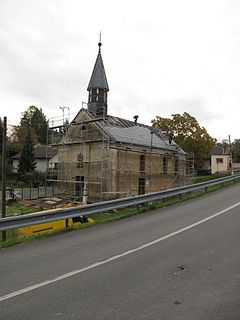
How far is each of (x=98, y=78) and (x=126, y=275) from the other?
3631cm

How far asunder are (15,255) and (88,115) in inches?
1067

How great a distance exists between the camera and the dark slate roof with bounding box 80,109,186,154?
30.5 m

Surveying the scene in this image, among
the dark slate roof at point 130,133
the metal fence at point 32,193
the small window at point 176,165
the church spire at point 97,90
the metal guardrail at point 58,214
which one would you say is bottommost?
the metal fence at point 32,193

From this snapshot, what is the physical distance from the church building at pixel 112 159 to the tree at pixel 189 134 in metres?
12.8

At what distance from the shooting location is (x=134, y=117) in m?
38.6

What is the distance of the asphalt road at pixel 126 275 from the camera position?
4.33 metres

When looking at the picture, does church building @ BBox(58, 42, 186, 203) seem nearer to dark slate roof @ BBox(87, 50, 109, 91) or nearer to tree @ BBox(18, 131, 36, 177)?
dark slate roof @ BBox(87, 50, 109, 91)

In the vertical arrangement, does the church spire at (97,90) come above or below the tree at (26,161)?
above

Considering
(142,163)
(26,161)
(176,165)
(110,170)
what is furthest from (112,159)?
(26,161)

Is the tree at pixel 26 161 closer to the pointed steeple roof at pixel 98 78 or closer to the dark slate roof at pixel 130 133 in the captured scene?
the pointed steeple roof at pixel 98 78

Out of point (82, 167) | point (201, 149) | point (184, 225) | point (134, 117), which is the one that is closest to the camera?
point (184, 225)

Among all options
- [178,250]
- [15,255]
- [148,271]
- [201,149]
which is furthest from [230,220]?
[201,149]

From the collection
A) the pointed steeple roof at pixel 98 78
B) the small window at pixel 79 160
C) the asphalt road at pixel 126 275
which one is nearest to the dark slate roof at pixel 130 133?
the small window at pixel 79 160

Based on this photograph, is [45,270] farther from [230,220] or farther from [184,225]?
[230,220]
